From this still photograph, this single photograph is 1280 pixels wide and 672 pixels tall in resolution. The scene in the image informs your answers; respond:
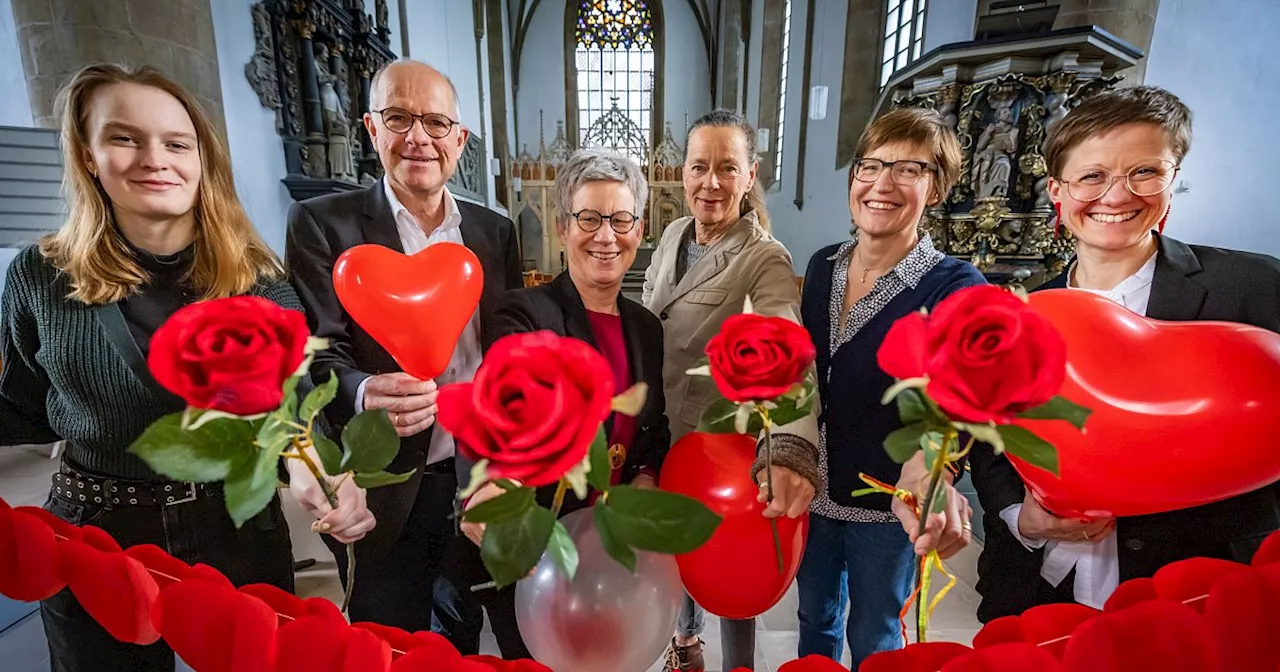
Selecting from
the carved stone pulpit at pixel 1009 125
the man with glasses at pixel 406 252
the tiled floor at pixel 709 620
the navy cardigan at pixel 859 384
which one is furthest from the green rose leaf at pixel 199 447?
the carved stone pulpit at pixel 1009 125

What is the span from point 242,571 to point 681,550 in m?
1.07

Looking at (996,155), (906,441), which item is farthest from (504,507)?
(996,155)

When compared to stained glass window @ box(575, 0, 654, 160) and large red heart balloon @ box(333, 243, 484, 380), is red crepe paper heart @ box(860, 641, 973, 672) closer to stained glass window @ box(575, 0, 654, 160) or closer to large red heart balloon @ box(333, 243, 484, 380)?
large red heart balloon @ box(333, 243, 484, 380)

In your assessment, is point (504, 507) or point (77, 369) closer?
point (504, 507)

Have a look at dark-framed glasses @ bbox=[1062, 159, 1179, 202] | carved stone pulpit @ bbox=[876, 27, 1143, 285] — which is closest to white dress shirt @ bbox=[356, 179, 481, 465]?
dark-framed glasses @ bbox=[1062, 159, 1179, 202]

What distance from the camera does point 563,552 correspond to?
449 millimetres

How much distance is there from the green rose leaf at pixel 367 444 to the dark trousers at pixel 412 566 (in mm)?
840

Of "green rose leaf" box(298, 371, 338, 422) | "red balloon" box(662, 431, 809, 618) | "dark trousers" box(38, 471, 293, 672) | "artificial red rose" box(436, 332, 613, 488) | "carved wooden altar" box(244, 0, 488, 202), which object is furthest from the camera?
"carved wooden altar" box(244, 0, 488, 202)

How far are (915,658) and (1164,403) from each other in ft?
1.48

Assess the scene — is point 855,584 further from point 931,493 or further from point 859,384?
point 931,493

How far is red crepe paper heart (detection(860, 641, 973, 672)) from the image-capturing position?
530 mm

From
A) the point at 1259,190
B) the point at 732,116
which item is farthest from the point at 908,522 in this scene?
the point at 1259,190

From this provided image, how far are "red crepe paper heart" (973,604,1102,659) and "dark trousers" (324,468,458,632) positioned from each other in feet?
3.66

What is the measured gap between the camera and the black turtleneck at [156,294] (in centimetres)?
90
